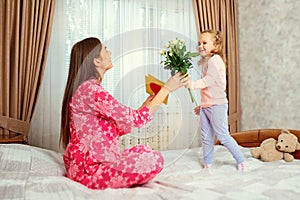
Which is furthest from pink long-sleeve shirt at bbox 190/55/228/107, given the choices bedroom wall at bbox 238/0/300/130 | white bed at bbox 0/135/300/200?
bedroom wall at bbox 238/0/300/130

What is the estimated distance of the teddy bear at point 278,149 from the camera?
80.6 inches

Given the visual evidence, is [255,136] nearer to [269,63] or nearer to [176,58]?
[269,63]

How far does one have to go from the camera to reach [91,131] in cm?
140

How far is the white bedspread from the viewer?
1.22m

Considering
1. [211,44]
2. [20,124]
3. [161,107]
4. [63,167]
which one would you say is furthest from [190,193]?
[20,124]

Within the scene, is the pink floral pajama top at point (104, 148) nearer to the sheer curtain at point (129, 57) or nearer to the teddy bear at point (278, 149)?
the sheer curtain at point (129, 57)

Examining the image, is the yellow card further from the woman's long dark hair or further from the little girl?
the little girl

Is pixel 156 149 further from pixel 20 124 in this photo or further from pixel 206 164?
pixel 20 124

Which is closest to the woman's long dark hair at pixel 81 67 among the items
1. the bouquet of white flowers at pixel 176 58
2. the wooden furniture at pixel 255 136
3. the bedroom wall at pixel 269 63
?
the bouquet of white flowers at pixel 176 58

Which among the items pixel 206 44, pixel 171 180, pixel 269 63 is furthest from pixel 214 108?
pixel 269 63

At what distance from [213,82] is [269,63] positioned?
147cm

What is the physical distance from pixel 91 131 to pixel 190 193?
0.48 m

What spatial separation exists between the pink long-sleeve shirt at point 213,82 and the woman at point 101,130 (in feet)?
1.14

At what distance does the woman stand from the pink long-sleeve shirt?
35 centimetres
